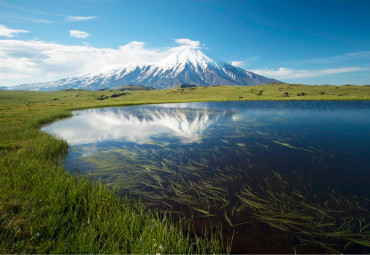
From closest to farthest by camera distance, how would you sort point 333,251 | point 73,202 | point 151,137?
point 333,251 → point 73,202 → point 151,137

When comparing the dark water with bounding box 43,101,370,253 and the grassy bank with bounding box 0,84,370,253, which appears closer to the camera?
the grassy bank with bounding box 0,84,370,253

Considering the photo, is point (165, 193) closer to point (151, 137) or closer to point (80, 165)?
point (80, 165)

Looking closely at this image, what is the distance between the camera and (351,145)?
48.2 feet

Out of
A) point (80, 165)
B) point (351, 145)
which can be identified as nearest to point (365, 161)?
point (351, 145)

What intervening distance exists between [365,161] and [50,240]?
15839 millimetres

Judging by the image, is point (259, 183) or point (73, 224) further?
point (259, 183)

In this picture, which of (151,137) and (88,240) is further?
(151,137)

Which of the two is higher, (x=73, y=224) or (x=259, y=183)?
(x=73, y=224)

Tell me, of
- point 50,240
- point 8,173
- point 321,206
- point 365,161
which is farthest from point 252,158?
point 8,173

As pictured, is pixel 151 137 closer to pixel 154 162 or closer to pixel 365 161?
pixel 154 162

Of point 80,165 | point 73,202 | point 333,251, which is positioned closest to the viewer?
point 333,251

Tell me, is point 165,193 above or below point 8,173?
below

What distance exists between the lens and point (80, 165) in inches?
483

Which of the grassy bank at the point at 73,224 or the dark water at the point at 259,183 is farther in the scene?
the dark water at the point at 259,183
